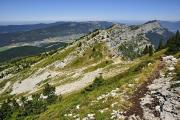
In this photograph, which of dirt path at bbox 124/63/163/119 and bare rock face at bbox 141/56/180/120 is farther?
dirt path at bbox 124/63/163/119

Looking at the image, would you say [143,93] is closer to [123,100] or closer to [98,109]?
[123,100]

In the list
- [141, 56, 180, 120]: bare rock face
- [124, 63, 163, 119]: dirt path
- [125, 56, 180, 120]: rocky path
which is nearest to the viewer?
[141, 56, 180, 120]: bare rock face

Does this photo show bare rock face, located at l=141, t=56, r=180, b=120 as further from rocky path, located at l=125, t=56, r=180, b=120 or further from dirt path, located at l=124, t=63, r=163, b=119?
dirt path, located at l=124, t=63, r=163, b=119

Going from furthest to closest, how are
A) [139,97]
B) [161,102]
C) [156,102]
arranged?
[139,97] < [156,102] < [161,102]

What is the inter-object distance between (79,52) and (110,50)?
18425mm

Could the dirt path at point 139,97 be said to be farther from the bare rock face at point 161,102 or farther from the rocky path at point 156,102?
the bare rock face at point 161,102

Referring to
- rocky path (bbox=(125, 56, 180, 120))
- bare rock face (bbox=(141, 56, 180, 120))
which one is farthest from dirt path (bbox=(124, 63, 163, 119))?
bare rock face (bbox=(141, 56, 180, 120))

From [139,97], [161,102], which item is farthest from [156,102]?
[139,97]

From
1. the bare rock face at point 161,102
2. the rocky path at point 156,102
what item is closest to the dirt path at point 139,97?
the rocky path at point 156,102

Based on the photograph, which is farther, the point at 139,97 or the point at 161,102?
the point at 139,97

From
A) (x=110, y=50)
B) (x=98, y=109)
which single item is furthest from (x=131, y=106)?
(x=110, y=50)

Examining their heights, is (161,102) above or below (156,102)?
above

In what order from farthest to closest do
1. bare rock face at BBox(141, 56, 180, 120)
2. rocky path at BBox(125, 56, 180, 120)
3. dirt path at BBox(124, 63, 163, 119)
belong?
1. dirt path at BBox(124, 63, 163, 119)
2. rocky path at BBox(125, 56, 180, 120)
3. bare rock face at BBox(141, 56, 180, 120)

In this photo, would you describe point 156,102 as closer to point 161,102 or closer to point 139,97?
point 161,102
